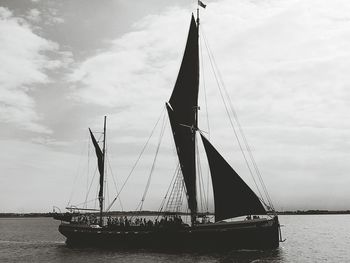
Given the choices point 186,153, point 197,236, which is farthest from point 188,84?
point 197,236

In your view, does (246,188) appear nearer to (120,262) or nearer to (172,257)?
(172,257)

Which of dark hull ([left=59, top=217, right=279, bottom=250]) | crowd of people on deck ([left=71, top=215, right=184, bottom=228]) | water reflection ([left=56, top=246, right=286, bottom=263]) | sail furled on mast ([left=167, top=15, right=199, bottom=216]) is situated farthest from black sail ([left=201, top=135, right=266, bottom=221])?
crowd of people on deck ([left=71, top=215, right=184, bottom=228])

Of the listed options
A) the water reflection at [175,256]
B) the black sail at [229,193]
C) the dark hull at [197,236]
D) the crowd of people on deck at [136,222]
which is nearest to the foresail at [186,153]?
the crowd of people on deck at [136,222]

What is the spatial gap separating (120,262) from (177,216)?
822 centimetres

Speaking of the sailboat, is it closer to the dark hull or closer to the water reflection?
the dark hull

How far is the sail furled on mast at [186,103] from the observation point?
40800 mm

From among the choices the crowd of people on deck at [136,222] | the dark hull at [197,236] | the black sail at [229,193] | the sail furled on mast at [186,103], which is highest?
the sail furled on mast at [186,103]

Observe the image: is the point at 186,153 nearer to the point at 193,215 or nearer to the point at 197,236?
the point at 193,215

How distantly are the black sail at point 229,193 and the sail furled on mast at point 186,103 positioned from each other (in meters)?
3.88

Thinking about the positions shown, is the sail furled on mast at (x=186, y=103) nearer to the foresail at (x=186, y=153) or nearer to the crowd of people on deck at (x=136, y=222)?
the foresail at (x=186, y=153)

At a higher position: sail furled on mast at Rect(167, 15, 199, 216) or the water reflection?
sail furled on mast at Rect(167, 15, 199, 216)

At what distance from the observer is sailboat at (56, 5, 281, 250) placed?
36.1 metres

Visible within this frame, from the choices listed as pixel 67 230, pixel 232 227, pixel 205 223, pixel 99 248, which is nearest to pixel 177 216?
pixel 205 223

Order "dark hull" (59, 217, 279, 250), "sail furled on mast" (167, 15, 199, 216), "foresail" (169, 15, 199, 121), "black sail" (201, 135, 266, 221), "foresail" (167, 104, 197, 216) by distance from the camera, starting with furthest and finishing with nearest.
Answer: "foresail" (169, 15, 199, 121) → "sail furled on mast" (167, 15, 199, 216) → "foresail" (167, 104, 197, 216) → "dark hull" (59, 217, 279, 250) → "black sail" (201, 135, 266, 221)
